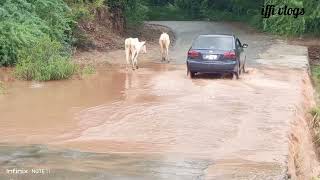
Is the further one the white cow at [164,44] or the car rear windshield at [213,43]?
the white cow at [164,44]

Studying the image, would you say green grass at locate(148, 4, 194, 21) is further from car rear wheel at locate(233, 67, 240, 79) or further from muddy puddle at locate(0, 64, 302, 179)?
muddy puddle at locate(0, 64, 302, 179)

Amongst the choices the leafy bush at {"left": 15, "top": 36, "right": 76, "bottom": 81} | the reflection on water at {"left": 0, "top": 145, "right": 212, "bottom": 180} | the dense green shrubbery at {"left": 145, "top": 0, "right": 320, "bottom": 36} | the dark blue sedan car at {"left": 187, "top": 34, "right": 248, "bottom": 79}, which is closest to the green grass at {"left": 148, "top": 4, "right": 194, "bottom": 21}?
the dense green shrubbery at {"left": 145, "top": 0, "right": 320, "bottom": 36}

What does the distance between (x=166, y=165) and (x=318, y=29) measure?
1096 inches

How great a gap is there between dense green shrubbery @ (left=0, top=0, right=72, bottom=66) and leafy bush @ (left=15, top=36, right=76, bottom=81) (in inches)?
19.5

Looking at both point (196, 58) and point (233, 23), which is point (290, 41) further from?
point (196, 58)

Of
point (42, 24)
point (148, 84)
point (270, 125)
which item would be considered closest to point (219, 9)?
point (42, 24)

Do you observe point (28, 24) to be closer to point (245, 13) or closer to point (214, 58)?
point (214, 58)

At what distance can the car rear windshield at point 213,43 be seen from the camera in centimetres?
1986

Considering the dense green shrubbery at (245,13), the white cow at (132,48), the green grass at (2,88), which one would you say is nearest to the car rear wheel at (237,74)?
the white cow at (132,48)

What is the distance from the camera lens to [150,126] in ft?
40.6

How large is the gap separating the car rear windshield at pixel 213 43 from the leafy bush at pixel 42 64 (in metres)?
4.29

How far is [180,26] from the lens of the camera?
4256cm

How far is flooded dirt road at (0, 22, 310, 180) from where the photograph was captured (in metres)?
9.11

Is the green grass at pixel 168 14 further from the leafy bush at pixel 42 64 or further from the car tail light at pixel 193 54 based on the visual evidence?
the car tail light at pixel 193 54
